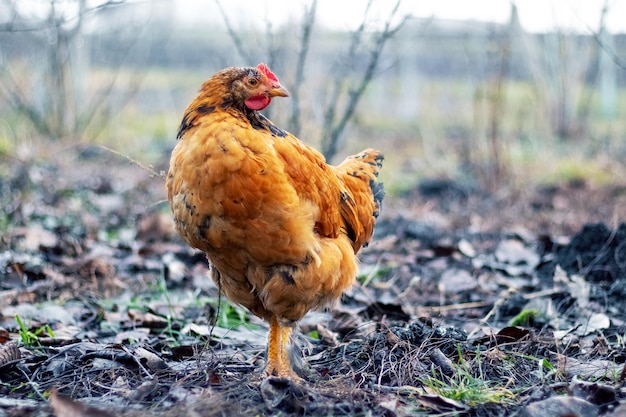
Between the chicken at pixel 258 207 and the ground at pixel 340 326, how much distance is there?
36 cm

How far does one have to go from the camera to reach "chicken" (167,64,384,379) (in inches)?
110

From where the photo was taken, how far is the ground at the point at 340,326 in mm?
2682

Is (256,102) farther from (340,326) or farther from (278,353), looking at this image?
(340,326)

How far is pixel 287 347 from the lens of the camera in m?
3.38

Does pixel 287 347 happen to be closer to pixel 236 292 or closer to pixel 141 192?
pixel 236 292

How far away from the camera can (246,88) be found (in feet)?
10.2

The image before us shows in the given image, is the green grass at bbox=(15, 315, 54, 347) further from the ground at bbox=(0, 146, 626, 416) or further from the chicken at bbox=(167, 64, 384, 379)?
the chicken at bbox=(167, 64, 384, 379)

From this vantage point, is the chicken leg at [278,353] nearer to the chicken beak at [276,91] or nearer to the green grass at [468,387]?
the green grass at [468,387]

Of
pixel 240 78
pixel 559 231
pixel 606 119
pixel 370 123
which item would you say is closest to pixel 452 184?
pixel 559 231

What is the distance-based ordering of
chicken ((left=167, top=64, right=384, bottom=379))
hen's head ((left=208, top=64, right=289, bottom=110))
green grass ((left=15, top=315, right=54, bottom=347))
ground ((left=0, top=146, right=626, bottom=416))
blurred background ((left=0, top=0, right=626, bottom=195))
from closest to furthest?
ground ((left=0, top=146, right=626, bottom=416)), chicken ((left=167, top=64, right=384, bottom=379)), hen's head ((left=208, top=64, right=289, bottom=110)), green grass ((left=15, top=315, right=54, bottom=347)), blurred background ((left=0, top=0, right=626, bottom=195))

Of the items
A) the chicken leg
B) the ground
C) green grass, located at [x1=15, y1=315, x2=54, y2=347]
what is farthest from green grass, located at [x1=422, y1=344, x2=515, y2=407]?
green grass, located at [x1=15, y1=315, x2=54, y2=347]

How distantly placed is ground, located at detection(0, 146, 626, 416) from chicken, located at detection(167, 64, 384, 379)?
1.19 ft

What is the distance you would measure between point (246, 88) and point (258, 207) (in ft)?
2.10

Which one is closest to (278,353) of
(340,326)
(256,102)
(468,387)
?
(340,326)
